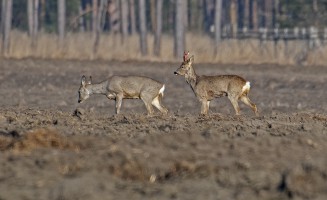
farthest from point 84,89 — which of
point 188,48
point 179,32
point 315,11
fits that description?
point 315,11

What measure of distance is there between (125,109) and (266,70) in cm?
1265

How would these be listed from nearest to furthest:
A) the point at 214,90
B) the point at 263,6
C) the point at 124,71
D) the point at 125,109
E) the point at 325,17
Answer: the point at 214,90, the point at 125,109, the point at 124,71, the point at 325,17, the point at 263,6

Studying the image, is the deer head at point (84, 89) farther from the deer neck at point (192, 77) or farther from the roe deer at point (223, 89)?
the roe deer at point (223, 89)

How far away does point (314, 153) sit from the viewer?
12.0 m

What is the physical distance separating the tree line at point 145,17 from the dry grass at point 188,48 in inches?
16.1

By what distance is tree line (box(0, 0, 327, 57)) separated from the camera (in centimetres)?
4356

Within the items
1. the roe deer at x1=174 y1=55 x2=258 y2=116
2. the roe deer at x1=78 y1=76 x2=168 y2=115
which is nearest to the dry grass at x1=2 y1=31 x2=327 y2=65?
the roe deer at x1=78 y1=76 x2=168 y2=115

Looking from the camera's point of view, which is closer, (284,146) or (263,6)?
(284,146)

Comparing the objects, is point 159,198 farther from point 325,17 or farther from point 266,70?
point 325,17

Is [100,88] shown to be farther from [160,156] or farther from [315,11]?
[315,11]

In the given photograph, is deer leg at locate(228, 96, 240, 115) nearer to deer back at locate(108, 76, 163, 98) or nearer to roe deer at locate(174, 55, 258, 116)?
roe deer at locate(174, 55, 258, 116)

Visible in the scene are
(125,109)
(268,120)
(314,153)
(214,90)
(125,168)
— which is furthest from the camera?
(125,109)

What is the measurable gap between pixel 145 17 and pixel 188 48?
13.8 ft

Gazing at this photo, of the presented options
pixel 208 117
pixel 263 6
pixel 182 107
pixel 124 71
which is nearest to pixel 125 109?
pixel 182 107
